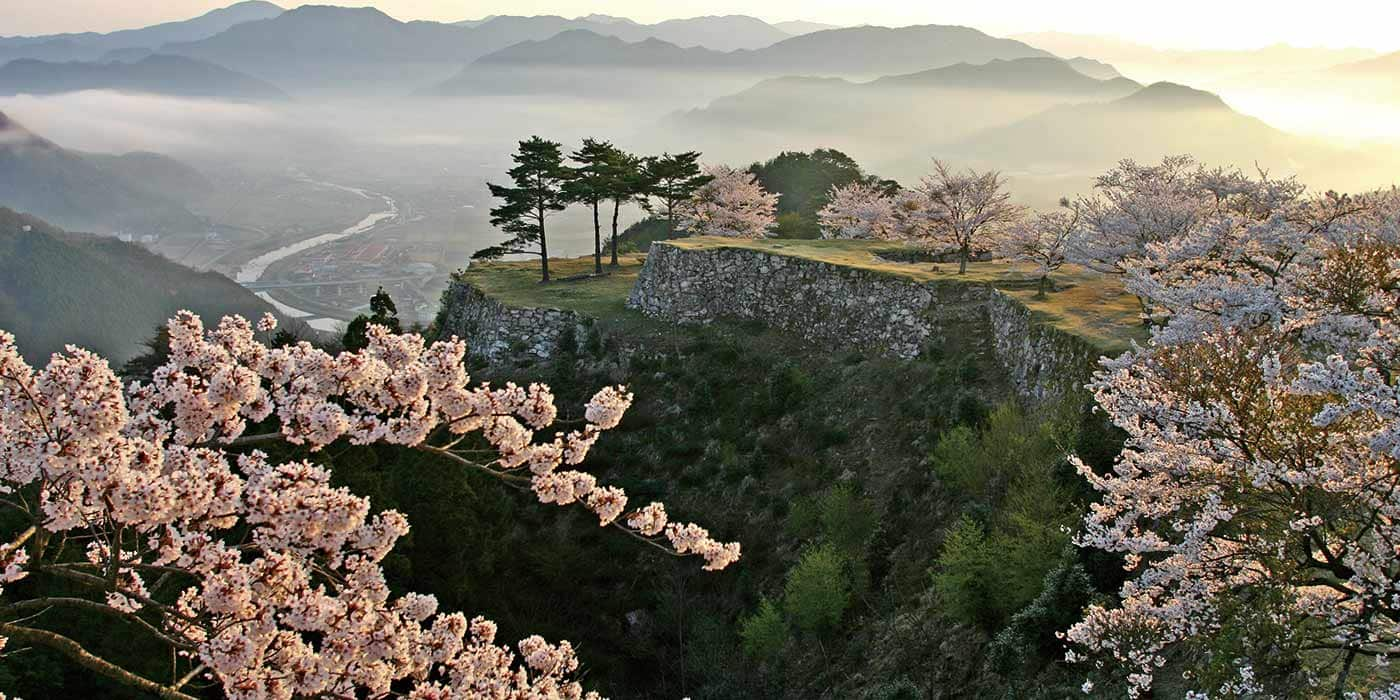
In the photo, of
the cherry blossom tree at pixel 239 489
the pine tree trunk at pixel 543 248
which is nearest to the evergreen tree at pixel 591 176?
the pine tree trunk at pixel 543 248

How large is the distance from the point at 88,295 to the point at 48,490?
70.6 metres

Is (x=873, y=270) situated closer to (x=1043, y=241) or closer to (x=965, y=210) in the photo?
(x=965, y=210)

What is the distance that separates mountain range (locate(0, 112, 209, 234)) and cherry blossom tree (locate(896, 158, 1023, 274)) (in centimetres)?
13833

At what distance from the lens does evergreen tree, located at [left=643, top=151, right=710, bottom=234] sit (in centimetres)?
3409

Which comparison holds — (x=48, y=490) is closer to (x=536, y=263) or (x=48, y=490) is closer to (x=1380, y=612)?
(x=1380, y=612)

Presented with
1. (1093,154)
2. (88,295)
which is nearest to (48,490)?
(88,295)

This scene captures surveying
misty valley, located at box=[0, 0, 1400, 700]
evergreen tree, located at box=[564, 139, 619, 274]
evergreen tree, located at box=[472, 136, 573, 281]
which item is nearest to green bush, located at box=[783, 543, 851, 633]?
misty valley, located at box=[0, 0, 1400, 700]

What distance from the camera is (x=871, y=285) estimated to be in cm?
2491

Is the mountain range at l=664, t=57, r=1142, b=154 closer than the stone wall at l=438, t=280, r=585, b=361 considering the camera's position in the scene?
No

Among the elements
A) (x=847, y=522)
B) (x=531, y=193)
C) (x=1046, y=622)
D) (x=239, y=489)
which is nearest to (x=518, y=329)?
(x=531, y=193)

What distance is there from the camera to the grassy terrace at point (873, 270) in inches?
745

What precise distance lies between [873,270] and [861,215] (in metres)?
8.84

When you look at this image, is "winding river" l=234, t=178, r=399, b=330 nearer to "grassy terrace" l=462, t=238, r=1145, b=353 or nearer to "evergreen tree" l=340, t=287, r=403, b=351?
"grassy terrace" l=462, t=238, r=1145, b=353

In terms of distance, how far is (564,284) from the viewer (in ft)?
112
